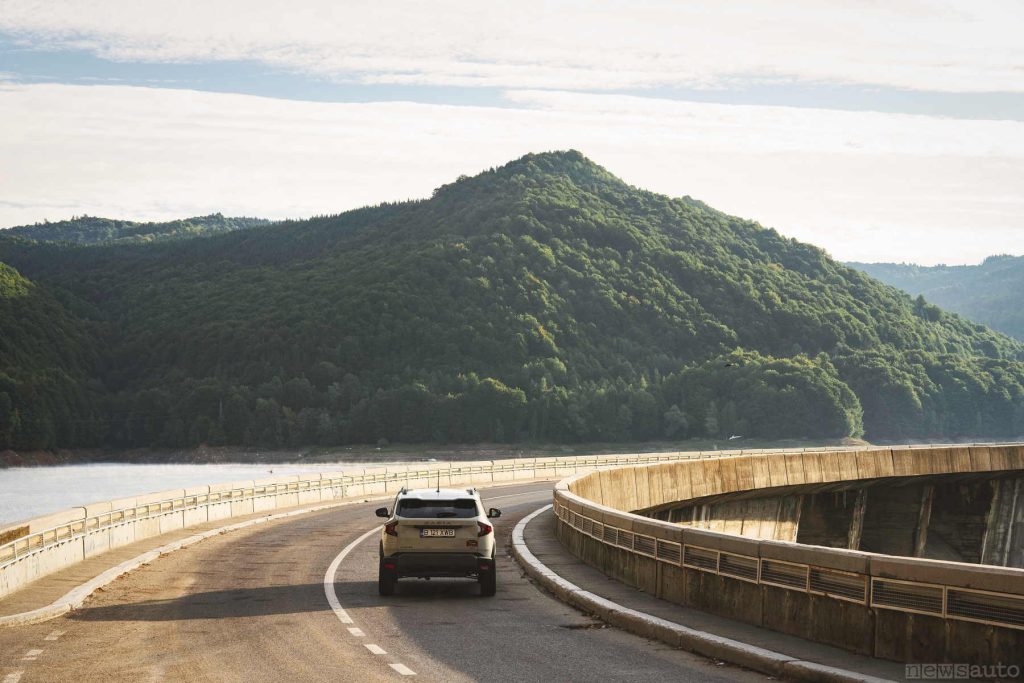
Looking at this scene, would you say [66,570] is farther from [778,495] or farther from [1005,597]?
[778,495]

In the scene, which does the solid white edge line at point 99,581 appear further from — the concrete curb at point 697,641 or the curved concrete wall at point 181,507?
the concrete curb at point 697,641

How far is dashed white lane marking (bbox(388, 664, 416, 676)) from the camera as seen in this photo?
12.5m

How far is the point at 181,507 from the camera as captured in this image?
3409cm

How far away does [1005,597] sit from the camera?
10430mm

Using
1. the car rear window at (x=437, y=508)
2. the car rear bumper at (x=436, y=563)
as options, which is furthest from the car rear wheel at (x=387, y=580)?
the car rear window at (x=437, y=508)

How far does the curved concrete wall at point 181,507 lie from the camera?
2025 cm

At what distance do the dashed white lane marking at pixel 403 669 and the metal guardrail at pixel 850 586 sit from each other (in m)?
3.96

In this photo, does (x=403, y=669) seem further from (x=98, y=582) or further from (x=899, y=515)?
(x=899, y=515)

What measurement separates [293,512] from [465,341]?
154320mm

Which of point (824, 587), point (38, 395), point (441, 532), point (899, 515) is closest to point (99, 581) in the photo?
point (441, 532)

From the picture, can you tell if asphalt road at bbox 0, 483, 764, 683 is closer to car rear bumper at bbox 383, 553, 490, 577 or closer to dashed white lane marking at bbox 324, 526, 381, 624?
dashed white lane marking at bbox 324, 526, 381, 624

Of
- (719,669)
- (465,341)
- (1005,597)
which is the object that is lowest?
(719,669)

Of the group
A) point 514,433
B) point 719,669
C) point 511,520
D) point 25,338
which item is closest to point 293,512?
point 511,520

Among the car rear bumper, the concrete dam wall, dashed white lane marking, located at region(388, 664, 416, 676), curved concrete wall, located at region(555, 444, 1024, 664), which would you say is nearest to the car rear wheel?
the car rear bumper
